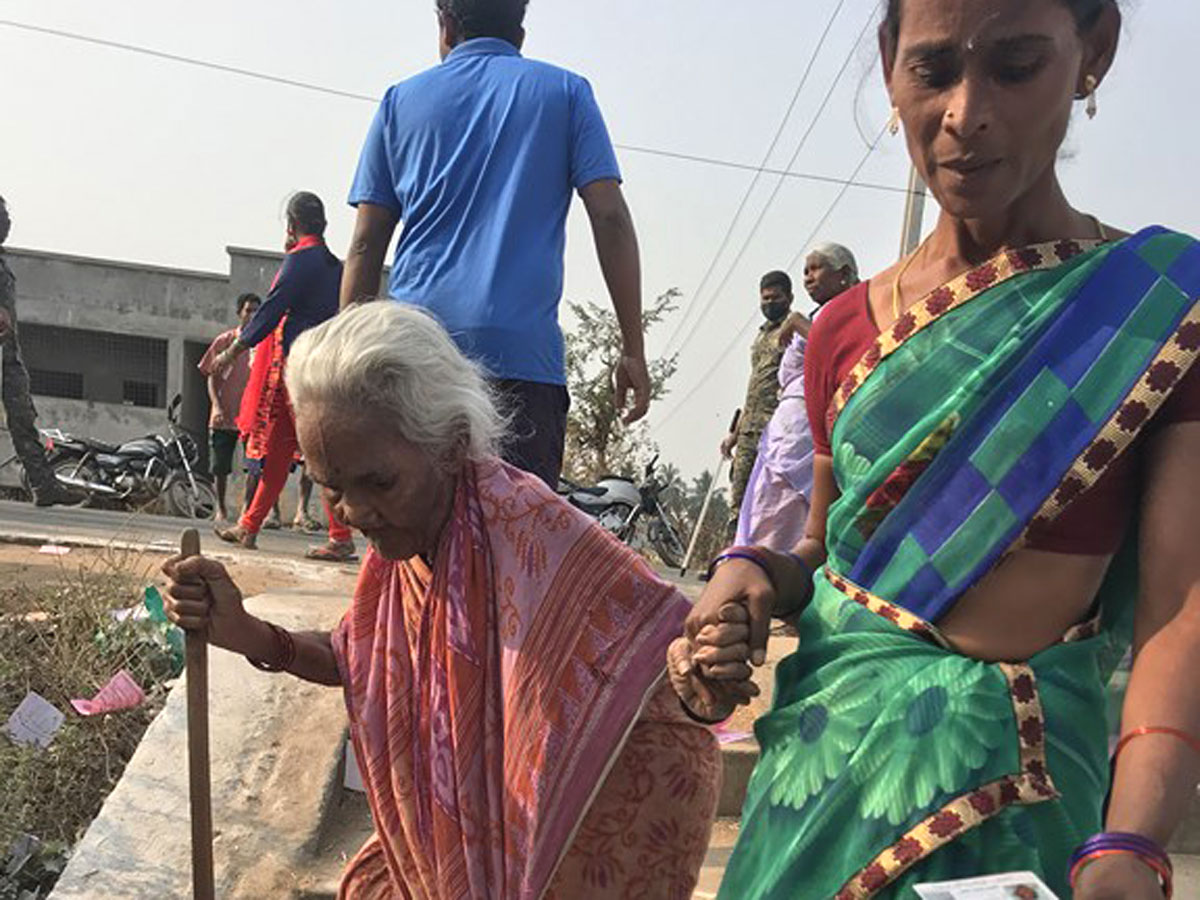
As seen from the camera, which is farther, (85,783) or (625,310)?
(85,783)

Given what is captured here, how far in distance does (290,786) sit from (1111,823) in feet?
8.03

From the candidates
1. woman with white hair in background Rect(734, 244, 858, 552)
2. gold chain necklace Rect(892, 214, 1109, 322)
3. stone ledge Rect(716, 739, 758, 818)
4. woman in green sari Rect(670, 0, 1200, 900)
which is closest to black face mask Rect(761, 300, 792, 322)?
woman with white hair in background Rect(734, 244, 858, 552)

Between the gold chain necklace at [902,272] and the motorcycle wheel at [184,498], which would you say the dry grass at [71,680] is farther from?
the motorcycle wheel at [184,498]

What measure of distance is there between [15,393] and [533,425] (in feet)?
17.1

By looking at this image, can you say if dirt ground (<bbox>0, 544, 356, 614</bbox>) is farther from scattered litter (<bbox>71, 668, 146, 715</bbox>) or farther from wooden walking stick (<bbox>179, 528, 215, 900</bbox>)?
wooden walking stick (<bbox>179, 528, 215, 900</bbox>)

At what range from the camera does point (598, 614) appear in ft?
6.59

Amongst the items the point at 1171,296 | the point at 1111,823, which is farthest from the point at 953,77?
the point at 1111,823

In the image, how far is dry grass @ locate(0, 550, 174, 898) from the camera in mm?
3395

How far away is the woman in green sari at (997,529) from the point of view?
1.04m

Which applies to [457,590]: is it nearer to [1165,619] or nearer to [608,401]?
[1165,619]

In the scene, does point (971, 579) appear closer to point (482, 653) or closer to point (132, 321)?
point (482, 653)

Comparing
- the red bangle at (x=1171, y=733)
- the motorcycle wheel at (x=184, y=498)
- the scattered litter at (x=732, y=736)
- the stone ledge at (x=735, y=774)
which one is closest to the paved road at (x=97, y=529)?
the motorcycle wheel at (x=184, y=498)

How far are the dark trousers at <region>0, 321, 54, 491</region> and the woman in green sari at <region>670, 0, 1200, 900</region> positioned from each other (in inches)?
262

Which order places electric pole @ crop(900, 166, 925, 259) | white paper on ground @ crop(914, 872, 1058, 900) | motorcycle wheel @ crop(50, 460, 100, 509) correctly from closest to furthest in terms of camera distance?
1. white paper on ground @ crop(914, 872, 1058, 900)
2. electric pole @ crop(900, 166, 925, 259)
3. motorcycle wheel @ crop(50, 460, 100, 509)
